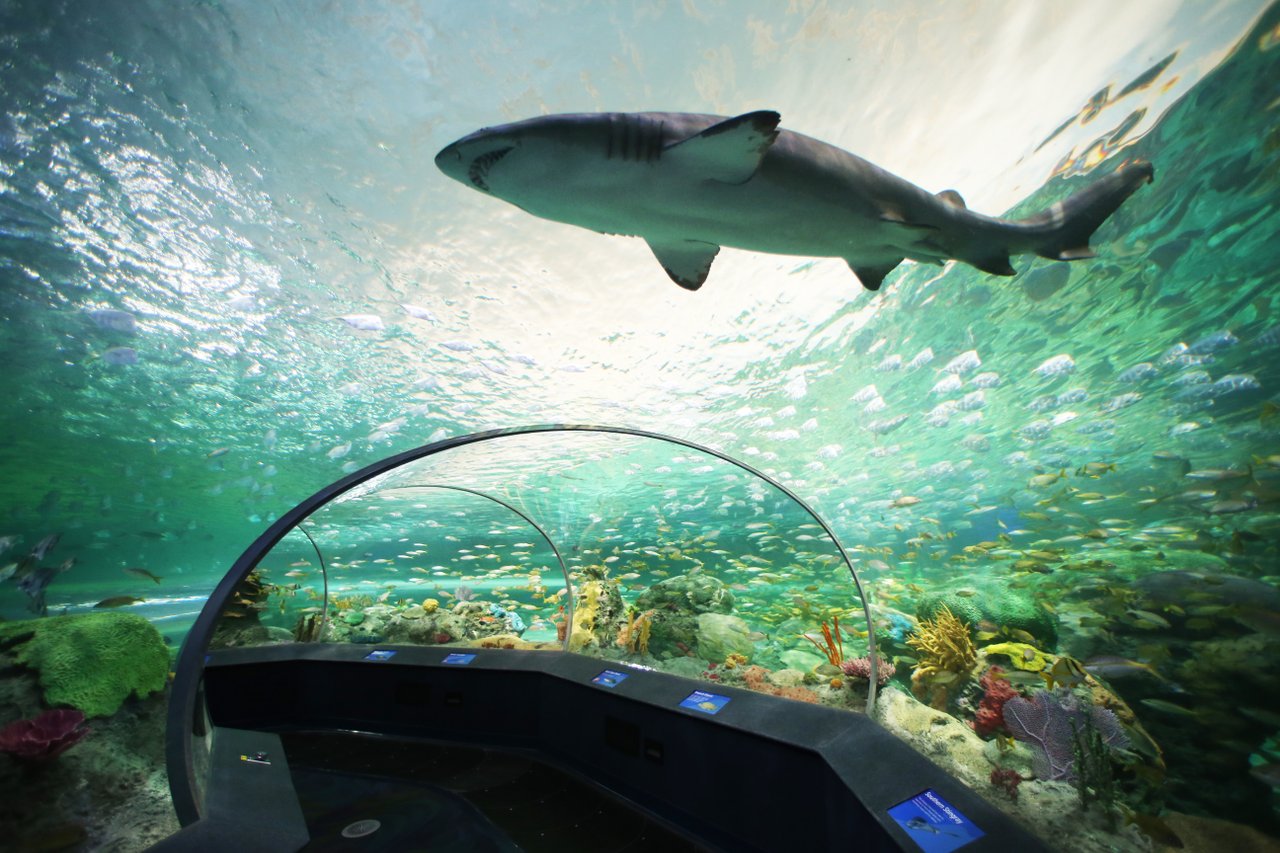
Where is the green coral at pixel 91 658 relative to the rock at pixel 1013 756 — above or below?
above

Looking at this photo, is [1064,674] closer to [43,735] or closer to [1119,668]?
[1119,668]

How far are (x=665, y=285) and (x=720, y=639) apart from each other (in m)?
7.12

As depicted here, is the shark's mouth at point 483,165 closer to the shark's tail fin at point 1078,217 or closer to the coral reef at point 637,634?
the shark's tail fin at point 1078,217

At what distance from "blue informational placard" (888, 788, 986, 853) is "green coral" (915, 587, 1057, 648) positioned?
6927mm

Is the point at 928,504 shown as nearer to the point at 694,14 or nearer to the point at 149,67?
the point at 694,14

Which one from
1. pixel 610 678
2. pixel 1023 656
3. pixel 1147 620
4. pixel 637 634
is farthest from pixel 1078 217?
pixel 637 634

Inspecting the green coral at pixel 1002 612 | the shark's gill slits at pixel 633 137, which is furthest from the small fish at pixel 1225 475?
the shark's gill slits at pixel 633 137

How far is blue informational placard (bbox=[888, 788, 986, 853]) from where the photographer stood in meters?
1.95

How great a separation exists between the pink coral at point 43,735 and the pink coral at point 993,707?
28.1 ft

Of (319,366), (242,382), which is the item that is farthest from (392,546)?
(319,366)

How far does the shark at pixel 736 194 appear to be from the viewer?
241 cm

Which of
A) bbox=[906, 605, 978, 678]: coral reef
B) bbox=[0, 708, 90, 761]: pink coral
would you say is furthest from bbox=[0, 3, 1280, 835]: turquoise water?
bbox=[0, 708, 90, 761]: pink coral

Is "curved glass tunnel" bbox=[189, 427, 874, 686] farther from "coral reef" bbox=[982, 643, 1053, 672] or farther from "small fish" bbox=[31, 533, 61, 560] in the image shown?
"small fish" bbox=[31, 533, 61, 560]

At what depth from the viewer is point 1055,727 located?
196 inches
